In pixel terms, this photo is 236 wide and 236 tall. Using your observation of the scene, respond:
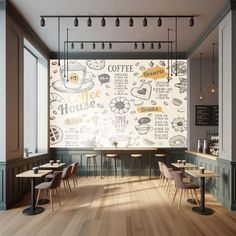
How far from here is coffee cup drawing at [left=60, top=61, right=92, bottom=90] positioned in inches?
332

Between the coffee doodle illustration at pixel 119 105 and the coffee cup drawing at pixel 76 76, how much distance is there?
3.47ft

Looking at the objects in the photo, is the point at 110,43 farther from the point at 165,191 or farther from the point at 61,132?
the point at 165,191

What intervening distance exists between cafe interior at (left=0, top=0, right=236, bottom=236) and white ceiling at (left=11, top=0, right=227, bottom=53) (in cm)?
2

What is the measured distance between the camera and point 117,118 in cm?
841

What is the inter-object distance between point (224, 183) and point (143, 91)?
4.03m

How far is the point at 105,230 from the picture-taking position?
13.0ft

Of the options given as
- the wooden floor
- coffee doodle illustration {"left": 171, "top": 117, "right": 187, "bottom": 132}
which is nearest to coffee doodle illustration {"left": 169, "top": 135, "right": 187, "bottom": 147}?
coffee doodle illustration {"left": 171, "top": 117, "right": 187, "bottom": 132}

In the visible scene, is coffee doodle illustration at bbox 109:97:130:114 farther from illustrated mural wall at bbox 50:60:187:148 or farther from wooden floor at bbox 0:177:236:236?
wooden floor at bbox 0:177:236:236

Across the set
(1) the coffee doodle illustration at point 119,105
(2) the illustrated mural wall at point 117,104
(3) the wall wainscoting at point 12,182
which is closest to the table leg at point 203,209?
(3) the wall wainscoting at point 12,182

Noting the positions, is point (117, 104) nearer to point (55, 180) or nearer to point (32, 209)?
point (55, 180)

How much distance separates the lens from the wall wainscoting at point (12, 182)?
4.94 meters

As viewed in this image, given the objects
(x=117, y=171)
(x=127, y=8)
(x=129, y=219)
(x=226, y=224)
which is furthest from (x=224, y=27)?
(x=117, y=171)

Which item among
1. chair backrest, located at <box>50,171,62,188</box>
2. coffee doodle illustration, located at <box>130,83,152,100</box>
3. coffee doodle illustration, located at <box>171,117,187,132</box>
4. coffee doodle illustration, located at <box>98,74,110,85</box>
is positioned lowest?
chair backrest, located at <box>50,171,62,188</box>

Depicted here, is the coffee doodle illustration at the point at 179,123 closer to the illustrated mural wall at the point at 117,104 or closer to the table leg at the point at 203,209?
the illustrated mural wall at the point at 117,104
